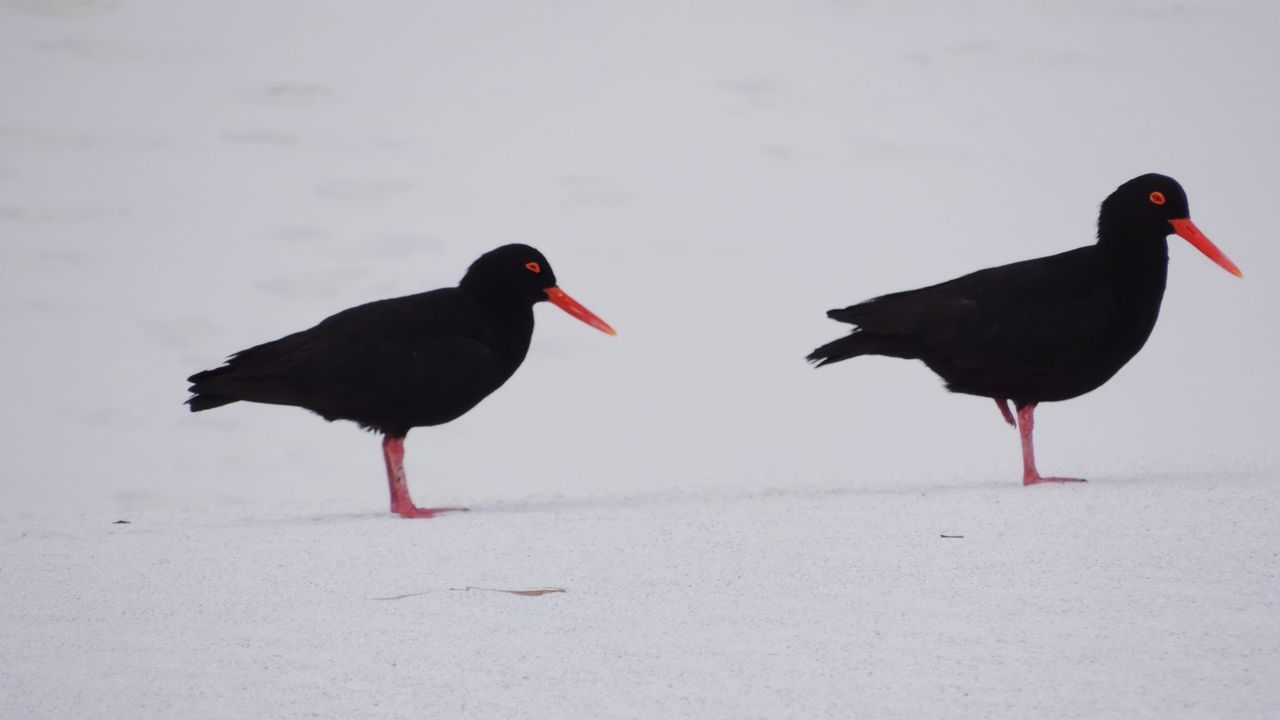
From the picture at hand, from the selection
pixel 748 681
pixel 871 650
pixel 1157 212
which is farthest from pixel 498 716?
pixel 1157 212

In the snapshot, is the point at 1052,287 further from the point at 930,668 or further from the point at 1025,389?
the point at 930,668

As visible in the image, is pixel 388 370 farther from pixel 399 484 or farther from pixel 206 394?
pixel 206 394

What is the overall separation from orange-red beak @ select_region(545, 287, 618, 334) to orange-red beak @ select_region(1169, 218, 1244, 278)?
307 centimetres

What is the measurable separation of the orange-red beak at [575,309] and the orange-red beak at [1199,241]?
3.07 meters

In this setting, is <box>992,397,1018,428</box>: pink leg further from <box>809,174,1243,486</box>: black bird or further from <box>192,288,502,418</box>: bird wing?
<box>192,288,502,418</box>: bird wing

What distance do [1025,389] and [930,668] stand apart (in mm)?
3446

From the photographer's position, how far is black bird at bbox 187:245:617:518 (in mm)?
6855

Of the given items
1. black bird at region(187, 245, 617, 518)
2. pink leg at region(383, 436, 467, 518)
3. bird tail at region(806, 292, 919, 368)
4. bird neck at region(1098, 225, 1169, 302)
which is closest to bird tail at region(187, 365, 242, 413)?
black bird at region(187, 245, 617, 518)

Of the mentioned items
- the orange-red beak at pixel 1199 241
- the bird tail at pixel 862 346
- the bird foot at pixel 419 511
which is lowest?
the bird foot at pixel 419 511

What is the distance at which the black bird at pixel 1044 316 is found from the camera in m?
7.09

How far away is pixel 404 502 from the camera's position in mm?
6922

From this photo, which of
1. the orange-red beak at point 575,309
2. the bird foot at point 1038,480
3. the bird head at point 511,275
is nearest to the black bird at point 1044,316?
the bird foot at point 1038,480

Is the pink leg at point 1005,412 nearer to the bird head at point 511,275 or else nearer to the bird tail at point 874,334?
the bird tail at point 874,334

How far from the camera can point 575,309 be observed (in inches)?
301
